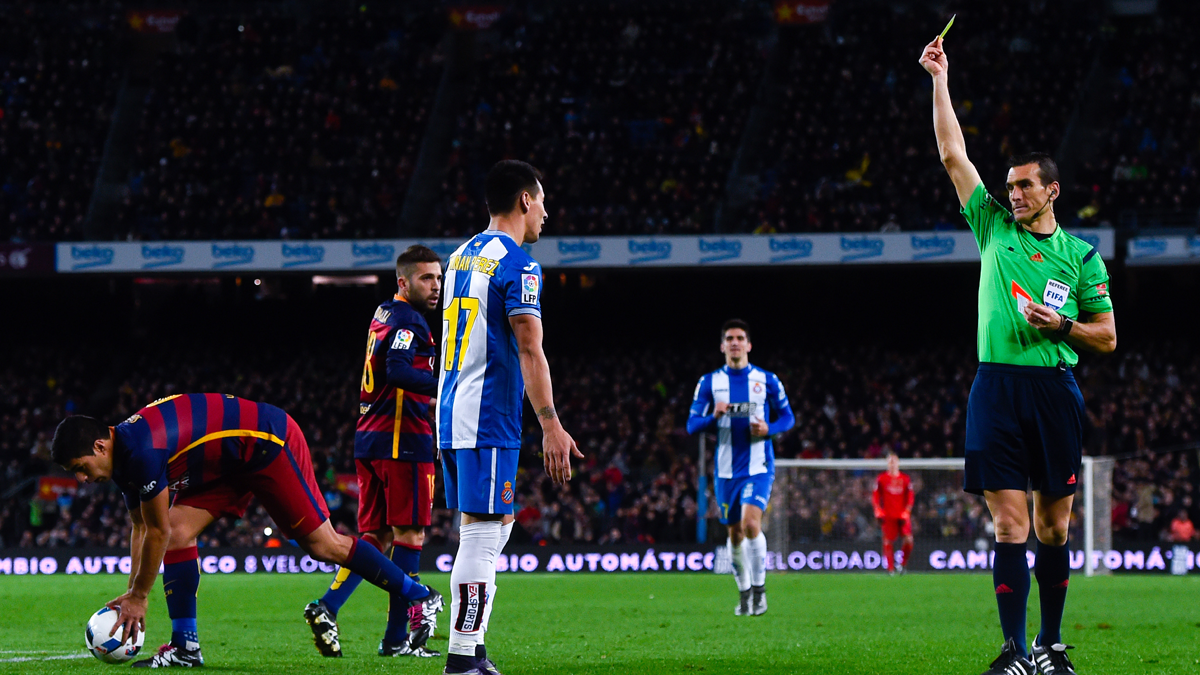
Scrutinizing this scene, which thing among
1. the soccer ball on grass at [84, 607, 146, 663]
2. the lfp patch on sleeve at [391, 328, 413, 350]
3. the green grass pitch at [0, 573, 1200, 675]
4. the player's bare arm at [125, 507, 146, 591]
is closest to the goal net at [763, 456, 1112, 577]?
the green grass pitch at [0, 573, 1200, 675]

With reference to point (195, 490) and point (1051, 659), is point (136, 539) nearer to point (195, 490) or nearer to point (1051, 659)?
point (195, 490)

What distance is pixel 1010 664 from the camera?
6.02m

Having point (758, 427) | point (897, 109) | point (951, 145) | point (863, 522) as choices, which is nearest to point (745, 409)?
point (758, 427)

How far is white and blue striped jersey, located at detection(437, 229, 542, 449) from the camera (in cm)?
576

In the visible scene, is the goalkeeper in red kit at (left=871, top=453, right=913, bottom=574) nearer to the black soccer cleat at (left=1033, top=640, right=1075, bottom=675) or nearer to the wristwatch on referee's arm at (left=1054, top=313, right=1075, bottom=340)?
the black soccer cleat at (left=1033, top=640, right=1075, bottom=675)

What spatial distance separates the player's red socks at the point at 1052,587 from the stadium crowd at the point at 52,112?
2871 cm

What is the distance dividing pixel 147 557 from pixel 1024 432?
4254 millimetres

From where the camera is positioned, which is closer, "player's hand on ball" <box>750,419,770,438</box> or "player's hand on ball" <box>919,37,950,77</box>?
"player's hand on ball" <box>919,37,950,77</box>

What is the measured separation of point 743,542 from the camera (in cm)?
1230

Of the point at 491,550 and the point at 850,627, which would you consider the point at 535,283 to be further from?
the point at 850,627

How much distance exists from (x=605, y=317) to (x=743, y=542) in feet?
72.2

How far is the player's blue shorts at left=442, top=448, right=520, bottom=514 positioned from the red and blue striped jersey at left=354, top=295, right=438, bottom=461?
2083 millimetres

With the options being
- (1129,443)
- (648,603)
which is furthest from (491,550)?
(1129,443)

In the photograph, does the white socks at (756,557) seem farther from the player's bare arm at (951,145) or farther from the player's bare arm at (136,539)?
the player's bare arm at (136,539)
